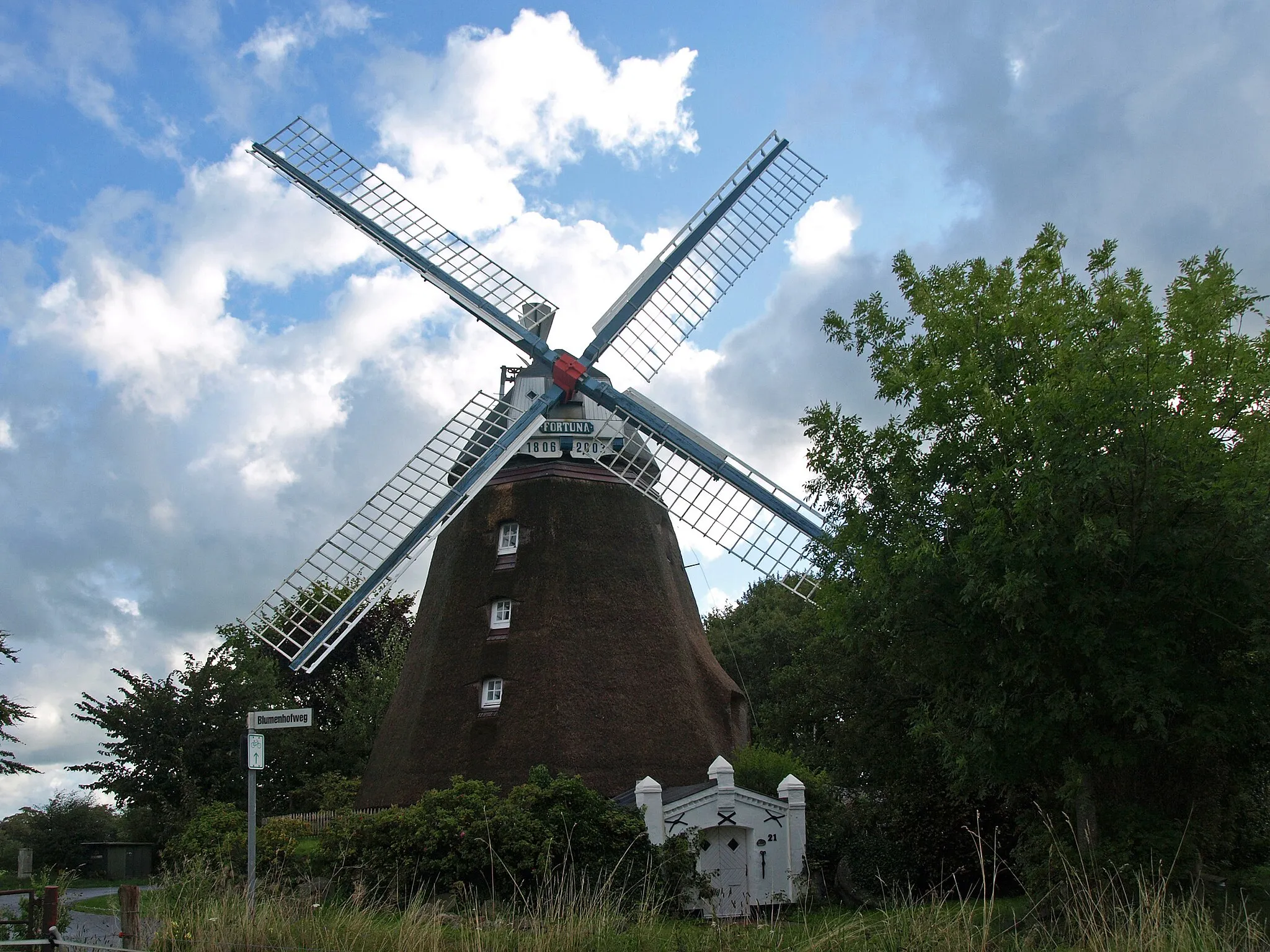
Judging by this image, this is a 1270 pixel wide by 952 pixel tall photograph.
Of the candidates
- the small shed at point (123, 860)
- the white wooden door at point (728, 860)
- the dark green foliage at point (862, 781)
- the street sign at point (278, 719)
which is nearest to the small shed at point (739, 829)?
the white wooden door at point (728, 860)

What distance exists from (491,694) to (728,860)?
18.3 feet

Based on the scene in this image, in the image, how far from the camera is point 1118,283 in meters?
13.2

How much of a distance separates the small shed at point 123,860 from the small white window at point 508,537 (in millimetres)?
12065

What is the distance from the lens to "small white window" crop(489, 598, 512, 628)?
21484 millimetres

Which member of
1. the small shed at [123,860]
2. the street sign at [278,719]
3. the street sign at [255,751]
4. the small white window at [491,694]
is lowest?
the small shed at [123,860]

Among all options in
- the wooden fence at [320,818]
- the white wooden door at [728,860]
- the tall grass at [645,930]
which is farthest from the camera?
the wooden fence at [320,818]

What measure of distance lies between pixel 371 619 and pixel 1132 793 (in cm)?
2960

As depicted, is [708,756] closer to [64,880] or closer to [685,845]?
[685,845]

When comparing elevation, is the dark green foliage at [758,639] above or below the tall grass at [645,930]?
above

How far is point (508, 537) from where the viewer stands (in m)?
22.5

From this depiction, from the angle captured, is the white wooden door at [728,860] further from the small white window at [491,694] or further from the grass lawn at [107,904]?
the grass lawn at [107,904]

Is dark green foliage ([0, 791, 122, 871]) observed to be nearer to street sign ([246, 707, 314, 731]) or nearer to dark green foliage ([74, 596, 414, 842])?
dark green foliage ([74, 596, 414, 842])

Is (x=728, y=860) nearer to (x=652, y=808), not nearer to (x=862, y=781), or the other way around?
(x=652, y=808)

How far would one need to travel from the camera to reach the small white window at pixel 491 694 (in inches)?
813
